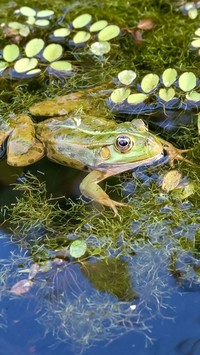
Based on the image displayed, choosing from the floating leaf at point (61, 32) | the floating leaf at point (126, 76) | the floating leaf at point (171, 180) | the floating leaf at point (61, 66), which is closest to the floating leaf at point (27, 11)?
the floating leaf at point (61, 32)

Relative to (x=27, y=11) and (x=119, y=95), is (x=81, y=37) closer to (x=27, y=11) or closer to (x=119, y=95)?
(x=27, y=11)

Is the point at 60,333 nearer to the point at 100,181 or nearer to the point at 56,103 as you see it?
the point at 100,181

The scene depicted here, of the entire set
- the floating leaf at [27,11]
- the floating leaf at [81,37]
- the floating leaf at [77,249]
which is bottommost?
the floating leaf at [77,249]

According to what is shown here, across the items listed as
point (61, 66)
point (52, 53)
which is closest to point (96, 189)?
point (61, 66)

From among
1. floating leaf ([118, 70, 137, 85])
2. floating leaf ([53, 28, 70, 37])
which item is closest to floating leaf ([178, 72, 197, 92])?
floating leaf ([118, 70, 137, 85])

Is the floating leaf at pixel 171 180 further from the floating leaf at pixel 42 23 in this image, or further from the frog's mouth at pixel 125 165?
the floating leaf at pixel 42 23

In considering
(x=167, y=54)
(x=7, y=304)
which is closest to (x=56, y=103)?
(x=167, y=54)

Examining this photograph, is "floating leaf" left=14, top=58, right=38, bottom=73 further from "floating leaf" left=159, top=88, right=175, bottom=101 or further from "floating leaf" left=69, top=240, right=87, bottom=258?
"floating leaf" left=69, top=240, right=87, bottom=258
